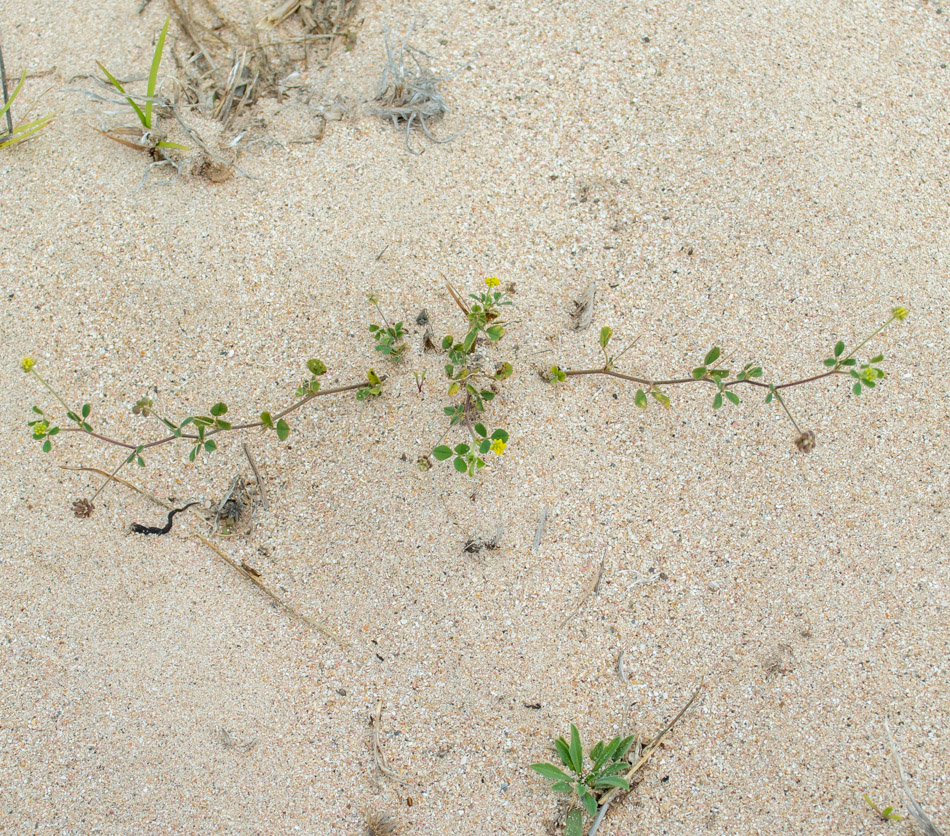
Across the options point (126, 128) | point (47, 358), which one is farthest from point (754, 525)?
point (126, 128)

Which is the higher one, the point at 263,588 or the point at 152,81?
the point at 152,81

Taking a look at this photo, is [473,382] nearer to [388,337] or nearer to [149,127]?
[388,337]

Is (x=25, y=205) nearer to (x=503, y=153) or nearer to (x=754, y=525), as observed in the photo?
(x=503, y=153)

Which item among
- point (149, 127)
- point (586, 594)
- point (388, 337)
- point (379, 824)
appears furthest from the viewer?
point (149, 127)

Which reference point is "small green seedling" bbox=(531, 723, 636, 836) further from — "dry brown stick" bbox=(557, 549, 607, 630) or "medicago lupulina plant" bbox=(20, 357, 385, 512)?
"medicago lupulina plant" bbox=(20, 357, 385, 512)

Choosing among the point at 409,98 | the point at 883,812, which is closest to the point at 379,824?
the point at 883,812

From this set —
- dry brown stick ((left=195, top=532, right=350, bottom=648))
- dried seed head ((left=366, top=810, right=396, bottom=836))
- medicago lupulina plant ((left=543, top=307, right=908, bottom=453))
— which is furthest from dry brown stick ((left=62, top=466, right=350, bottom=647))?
medicago lupulina plant ((left=543, top=307, right=908, bottom=453))
